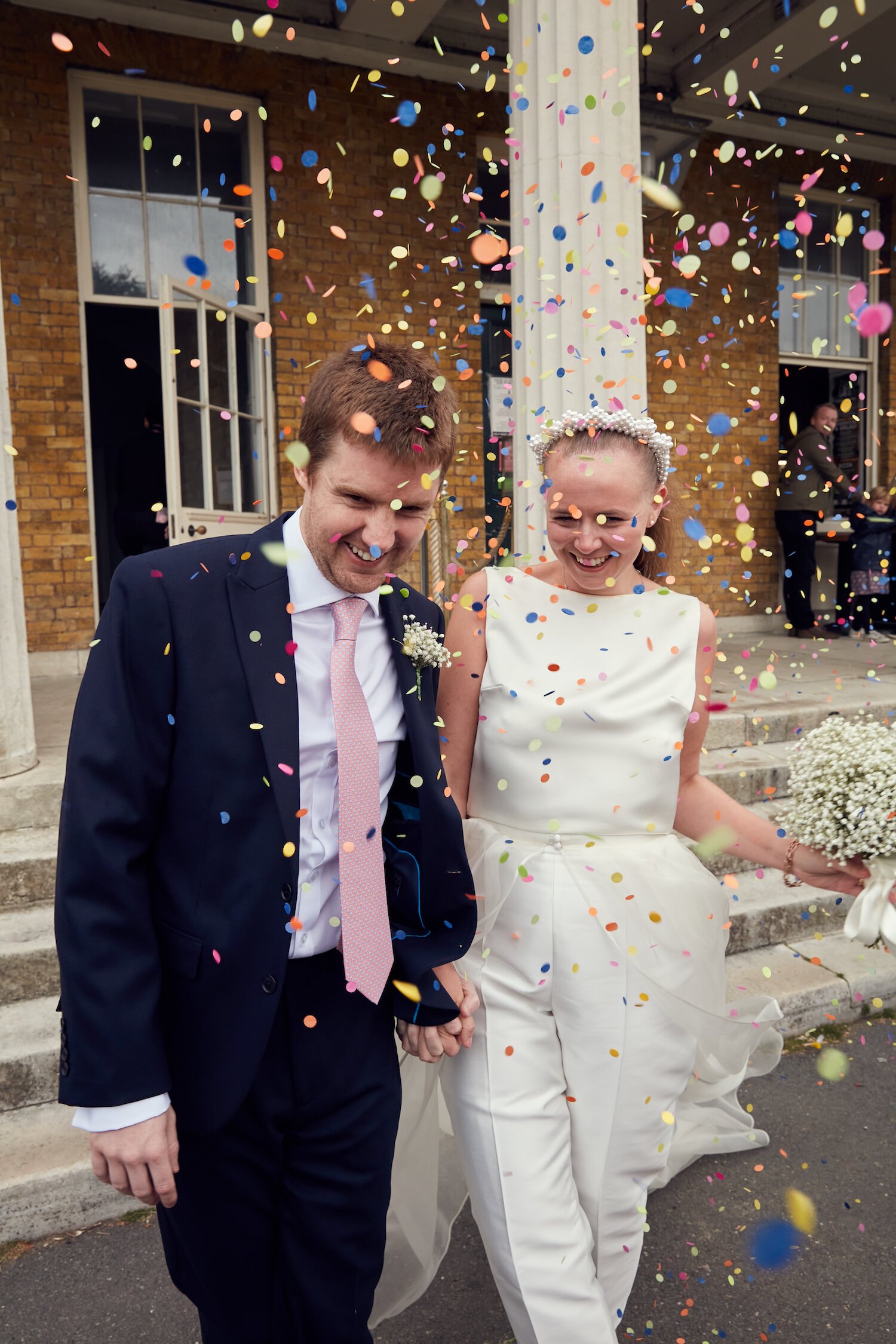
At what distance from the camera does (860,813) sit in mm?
1939

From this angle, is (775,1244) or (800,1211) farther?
(800,1211)

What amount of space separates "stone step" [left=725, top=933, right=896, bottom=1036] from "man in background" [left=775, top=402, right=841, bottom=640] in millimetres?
5873

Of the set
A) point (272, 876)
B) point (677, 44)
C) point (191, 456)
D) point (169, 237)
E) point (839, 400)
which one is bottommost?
point (272, 876)

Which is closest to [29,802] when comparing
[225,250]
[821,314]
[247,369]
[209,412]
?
[209,412]

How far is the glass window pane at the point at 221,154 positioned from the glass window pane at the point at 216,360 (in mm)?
1354

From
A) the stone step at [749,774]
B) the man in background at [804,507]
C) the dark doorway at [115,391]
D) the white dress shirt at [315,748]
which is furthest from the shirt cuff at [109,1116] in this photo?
the man in background at [804,507]

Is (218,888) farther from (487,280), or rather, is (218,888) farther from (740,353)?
(740,353)

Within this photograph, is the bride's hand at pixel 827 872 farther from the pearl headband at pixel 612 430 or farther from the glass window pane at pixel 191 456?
the glass window pane at pixel 191 456

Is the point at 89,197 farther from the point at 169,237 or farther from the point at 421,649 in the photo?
the point at 421,649

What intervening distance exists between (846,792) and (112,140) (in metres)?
7.53

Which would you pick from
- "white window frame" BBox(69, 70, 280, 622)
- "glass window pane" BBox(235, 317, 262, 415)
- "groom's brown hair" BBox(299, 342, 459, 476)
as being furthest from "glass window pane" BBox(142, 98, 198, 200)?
"groom's brown hair" BBox(299, 342, 459, 476)

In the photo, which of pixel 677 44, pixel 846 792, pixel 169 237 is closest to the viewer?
pixel 846 792

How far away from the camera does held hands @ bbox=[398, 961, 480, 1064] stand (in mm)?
1897

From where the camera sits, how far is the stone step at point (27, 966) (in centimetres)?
331
